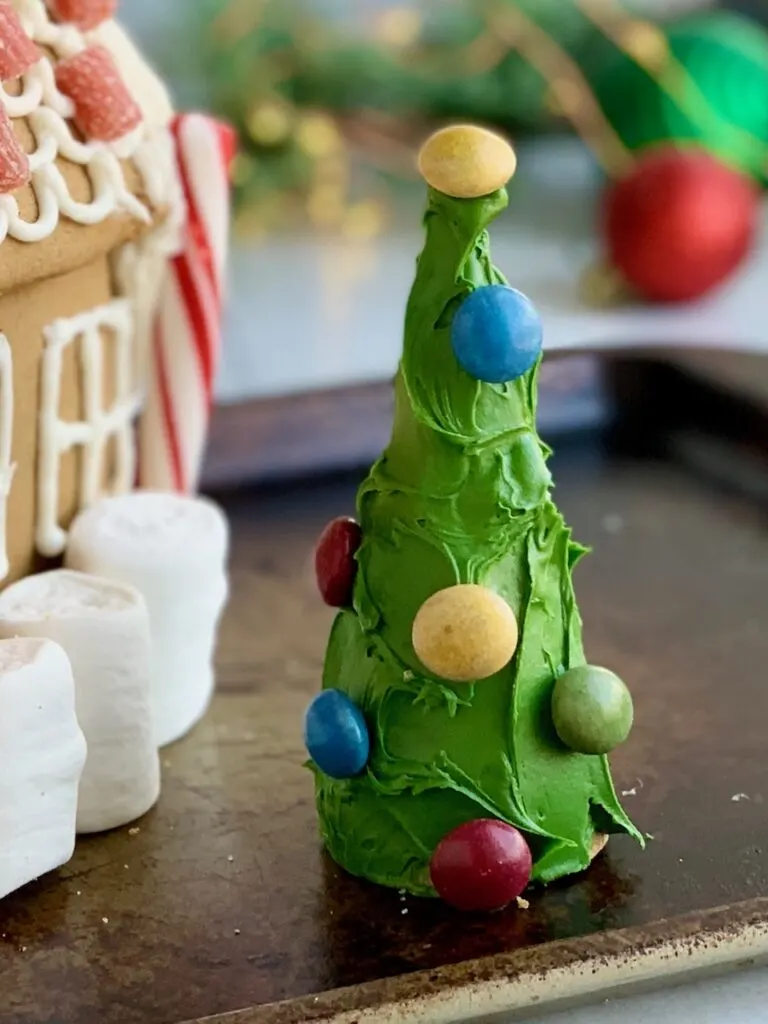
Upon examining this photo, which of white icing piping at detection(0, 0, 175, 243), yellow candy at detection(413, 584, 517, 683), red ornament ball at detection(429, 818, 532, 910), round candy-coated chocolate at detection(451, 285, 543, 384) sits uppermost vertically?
white icing piping at detection(0, 0, 175, 243)

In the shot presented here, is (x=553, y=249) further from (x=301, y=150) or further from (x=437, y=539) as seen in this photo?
(x=437, y=539)

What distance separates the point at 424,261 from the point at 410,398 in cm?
6

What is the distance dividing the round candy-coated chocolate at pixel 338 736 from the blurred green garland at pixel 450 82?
1.32m

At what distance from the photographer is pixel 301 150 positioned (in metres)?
2.06

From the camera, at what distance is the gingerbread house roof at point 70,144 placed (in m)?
0.80

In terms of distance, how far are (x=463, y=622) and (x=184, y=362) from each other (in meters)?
0.42

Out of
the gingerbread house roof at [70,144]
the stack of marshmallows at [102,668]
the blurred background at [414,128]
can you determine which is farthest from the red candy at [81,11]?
the blurred background at [414,128]

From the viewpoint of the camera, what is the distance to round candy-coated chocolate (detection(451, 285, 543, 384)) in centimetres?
70

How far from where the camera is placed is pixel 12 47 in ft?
2.64

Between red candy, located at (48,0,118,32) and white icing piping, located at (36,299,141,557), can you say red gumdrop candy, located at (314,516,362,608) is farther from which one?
red candy, located at (48,0,118,32)

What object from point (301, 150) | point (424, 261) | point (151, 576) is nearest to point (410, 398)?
point (424, 261)

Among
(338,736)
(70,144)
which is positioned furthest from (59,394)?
(338,736)

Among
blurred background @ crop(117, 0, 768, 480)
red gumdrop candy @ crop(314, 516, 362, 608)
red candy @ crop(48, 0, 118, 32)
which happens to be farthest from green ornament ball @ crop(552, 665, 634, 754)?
blurred background @ crop(117, 0, 768, 480)

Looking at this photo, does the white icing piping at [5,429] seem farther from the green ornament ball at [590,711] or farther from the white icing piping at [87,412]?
the green ornament ball at [590,711]
